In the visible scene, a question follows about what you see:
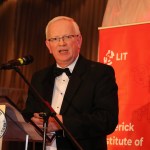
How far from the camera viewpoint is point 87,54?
18.6ft

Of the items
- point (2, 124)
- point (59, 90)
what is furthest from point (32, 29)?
point (2, 124)

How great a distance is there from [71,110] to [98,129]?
0.86 ft

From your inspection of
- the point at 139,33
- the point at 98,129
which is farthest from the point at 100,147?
the point at 139,33

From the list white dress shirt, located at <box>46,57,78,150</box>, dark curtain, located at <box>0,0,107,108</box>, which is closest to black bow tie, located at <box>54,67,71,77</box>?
white dress shirt, located at <box>46,57,78,150</box>

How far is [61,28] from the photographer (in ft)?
9.77

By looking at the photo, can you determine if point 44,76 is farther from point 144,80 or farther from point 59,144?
point 144,80

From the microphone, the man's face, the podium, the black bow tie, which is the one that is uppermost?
the man's face

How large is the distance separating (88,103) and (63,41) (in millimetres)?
541

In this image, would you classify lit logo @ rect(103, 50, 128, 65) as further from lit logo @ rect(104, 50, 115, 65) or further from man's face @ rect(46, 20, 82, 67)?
man's face @ rect(46, 20, 82, 67)

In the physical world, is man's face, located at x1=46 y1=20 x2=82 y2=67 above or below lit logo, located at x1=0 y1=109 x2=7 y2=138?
above

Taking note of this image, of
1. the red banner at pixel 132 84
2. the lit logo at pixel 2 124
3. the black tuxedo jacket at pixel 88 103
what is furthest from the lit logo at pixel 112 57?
the lit logo at pixel 2 124

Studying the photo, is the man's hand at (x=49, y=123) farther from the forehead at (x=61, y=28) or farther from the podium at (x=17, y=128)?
the forehead at (x=61, y=28)

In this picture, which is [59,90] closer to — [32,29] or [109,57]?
[109,57]

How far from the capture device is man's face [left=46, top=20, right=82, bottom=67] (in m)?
2.96
